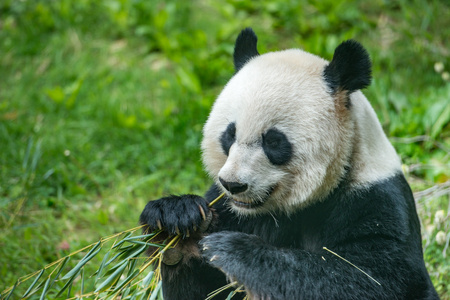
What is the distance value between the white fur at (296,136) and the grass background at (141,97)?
64.2 inches

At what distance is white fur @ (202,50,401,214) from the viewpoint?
10.3 feet

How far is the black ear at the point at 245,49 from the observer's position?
3793mm

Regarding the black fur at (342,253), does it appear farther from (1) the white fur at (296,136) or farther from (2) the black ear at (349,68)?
(2) the black ear at (349,68)

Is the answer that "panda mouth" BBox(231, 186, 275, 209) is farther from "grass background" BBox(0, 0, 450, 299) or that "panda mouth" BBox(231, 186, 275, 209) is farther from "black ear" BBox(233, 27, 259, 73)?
"grass background" BBox(0, 0, 450, 299)

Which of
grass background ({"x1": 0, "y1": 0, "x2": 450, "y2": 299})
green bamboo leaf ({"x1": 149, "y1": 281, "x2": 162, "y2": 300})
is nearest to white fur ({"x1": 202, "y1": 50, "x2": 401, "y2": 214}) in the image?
green bamboo leaf ({"x1": 149, "y1": 281, "x2": 162, "y2": 300})

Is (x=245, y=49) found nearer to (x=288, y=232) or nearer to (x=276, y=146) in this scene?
(x=276, y=146)

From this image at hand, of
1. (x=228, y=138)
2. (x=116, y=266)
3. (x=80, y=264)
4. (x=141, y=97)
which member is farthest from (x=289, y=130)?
(x=141, y=97)

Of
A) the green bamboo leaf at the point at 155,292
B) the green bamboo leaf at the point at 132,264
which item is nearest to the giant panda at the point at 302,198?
the green bamboo leaf at the point at 132,264

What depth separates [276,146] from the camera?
3.18 metres

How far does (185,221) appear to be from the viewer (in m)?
3.26

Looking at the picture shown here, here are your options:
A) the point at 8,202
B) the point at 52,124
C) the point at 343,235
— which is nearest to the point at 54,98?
the point at 52,124

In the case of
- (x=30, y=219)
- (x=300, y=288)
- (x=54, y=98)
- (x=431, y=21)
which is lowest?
(x=30, y=219)

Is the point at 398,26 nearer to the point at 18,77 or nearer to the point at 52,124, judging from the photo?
the point at 52,124

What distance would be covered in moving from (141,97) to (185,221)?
433 centimetres
